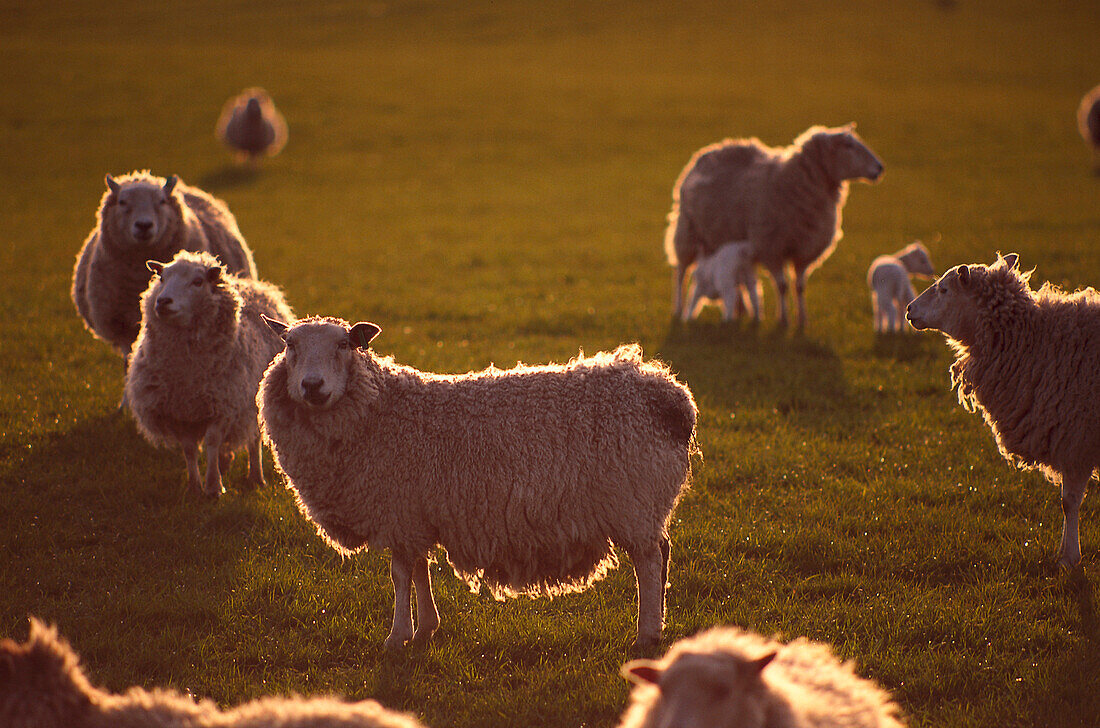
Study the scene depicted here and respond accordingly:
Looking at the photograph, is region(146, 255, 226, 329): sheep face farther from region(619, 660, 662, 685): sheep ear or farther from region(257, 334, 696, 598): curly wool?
region(619, 660, 662, 685): sheep ear

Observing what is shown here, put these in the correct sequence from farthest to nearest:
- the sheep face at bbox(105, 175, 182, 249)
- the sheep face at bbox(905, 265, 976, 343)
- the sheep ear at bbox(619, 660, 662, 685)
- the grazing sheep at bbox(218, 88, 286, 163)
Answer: the grazing sheep at bbox(218, 88, 286, 163) → the sheep face at bbox(105, 175, 182, 249) → the sheep face at bbox(905, 265, 976, 343) → the sheep ear at bbox(619, 660, 662, 685)

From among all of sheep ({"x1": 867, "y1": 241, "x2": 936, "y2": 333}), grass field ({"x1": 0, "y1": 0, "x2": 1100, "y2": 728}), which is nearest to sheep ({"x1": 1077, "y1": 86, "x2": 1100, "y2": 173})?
grass field ({"x1": 0, "y1": 0, "x2": 1100, "y2": 728})

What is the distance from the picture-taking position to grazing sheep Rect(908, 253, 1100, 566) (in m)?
5.32

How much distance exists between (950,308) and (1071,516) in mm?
1488

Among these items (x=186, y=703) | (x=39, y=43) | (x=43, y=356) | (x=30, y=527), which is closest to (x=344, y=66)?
(x=39, y=43)

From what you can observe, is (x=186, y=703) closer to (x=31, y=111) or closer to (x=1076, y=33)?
(x=31, y=111)

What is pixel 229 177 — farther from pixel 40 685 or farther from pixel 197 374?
pixel 40 685

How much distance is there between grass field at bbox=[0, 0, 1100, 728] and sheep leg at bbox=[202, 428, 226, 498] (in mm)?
221

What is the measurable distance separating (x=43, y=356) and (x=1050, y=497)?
10.1 m

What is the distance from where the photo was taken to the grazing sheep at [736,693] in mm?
2555

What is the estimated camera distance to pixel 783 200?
37.5 feet

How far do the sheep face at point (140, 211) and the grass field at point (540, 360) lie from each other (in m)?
1.71

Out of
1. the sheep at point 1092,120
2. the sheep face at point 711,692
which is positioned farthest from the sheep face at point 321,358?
the sheep at point 1092,120

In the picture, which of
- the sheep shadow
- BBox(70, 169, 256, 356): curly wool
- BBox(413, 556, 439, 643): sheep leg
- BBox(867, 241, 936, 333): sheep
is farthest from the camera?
the sheep shadow
